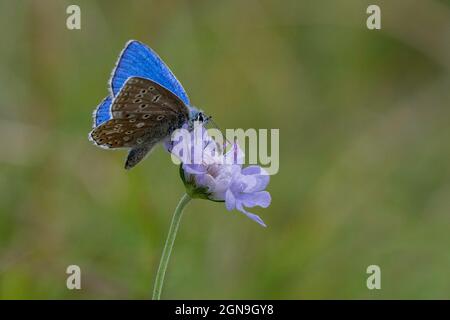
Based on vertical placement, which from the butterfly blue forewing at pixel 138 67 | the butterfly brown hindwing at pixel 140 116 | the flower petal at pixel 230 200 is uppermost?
the butterfly blue forewing at pixel 138 67

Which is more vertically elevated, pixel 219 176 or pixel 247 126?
pixel 247 126

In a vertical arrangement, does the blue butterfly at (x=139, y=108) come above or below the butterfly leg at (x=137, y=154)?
above

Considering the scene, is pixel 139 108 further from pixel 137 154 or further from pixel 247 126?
pixel 247 126

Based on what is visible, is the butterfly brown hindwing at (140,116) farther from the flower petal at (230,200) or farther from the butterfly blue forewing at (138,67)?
the flower petal at (230,200)

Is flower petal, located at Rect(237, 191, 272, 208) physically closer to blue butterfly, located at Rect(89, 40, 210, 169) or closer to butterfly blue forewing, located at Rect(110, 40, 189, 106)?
blue butterfly, located at Rect(89, 40, 210, 169)

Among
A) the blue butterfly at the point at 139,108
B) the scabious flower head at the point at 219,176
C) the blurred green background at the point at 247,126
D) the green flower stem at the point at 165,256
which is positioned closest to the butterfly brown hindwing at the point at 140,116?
the blue butterfly at the point at 139,108

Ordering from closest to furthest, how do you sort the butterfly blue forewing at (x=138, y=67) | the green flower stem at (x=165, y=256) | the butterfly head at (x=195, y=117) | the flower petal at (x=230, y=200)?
1. the green flower stem at (x=165, y=256)
2. the flower petal at (x=230, y=200)
3. the butterfly blue forewing at (x=138, y=67)
4. the butterfly head at (x=195, y=117)

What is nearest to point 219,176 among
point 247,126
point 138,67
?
point 138,67

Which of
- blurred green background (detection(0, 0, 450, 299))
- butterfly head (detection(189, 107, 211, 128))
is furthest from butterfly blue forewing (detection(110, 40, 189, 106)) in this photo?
blurred green background (detection(0, 0, 450, 299))
